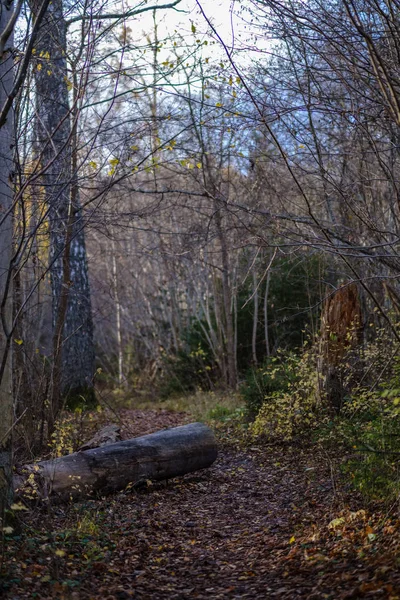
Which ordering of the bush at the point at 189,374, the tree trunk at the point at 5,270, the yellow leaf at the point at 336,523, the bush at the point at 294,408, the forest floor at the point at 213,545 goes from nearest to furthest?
the forest floor at the point at 213,545 → the tree trunk at the point at 5,270 → the yellow leaf at the point at 336,523 → the bush at the point at 294,408 → the bush at the point at 189,374

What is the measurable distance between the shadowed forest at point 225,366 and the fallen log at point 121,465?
2 centimetres

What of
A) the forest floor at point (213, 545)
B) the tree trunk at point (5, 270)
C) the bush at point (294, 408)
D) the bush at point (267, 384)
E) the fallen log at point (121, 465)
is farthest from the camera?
the bush at point (267, 384)

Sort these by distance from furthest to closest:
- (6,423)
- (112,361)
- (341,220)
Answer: (112,361) < (341,220) < (6,423)

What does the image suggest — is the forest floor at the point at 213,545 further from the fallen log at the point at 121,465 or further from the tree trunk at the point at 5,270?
the tree trunk at the point at 5,270

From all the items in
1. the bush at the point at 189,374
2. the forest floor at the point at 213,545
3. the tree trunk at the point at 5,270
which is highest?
the tree trunk at the point at 5,270

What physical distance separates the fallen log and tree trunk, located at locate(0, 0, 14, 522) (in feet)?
2.56

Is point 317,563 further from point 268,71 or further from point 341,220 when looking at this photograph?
point 341,220

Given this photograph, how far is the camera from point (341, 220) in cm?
940

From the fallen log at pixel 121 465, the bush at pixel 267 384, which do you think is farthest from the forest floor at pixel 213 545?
the bush at pixel 267 384

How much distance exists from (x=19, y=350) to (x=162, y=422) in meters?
4.18

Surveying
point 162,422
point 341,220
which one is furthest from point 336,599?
point 162,422

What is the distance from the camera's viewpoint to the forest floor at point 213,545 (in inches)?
158

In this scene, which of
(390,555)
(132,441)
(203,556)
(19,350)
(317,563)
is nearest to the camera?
(390,555)

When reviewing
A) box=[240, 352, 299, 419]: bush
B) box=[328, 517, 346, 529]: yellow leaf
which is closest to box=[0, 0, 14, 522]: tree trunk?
box=[328, 517, 346, 529]: yellow leaf
